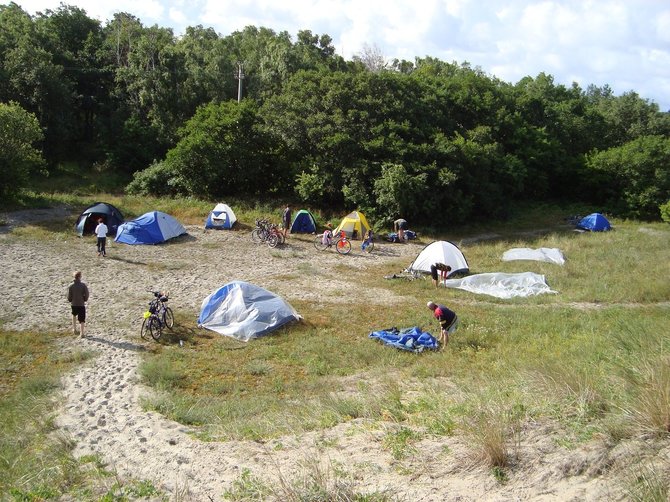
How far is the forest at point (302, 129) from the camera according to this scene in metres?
26.6

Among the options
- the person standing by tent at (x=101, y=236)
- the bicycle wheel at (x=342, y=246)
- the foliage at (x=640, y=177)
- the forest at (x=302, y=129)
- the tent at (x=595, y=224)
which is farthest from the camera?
the foliage at (x=640, y=177)

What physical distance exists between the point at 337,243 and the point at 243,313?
919cm

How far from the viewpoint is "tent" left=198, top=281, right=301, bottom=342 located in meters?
12.5

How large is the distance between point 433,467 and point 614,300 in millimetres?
12614

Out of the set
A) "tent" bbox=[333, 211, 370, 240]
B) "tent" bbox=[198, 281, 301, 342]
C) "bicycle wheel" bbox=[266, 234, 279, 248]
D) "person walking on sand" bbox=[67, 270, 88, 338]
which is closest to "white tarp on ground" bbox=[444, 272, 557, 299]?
"tent" bbox=[198, 281, 301, 342]

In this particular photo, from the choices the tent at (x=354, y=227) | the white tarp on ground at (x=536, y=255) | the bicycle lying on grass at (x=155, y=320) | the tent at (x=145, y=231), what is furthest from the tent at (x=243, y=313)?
the white tarp on ground at (x=536, y=255)

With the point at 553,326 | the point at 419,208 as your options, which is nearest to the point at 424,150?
the point at 419,208

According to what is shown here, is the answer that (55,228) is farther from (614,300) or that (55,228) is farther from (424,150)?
(614,300)

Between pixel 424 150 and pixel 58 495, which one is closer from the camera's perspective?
pixel 58 495

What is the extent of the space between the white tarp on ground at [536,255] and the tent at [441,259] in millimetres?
3299

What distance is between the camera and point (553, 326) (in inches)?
510

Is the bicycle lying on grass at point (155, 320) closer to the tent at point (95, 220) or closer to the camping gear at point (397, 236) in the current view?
the tent at point (95, 220)

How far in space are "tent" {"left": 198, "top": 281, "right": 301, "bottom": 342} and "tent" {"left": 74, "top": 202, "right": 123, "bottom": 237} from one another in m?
10.7

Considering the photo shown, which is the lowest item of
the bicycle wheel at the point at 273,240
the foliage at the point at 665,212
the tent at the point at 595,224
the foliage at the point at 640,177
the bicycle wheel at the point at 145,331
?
the bicycle wheel at the point at 145,331
